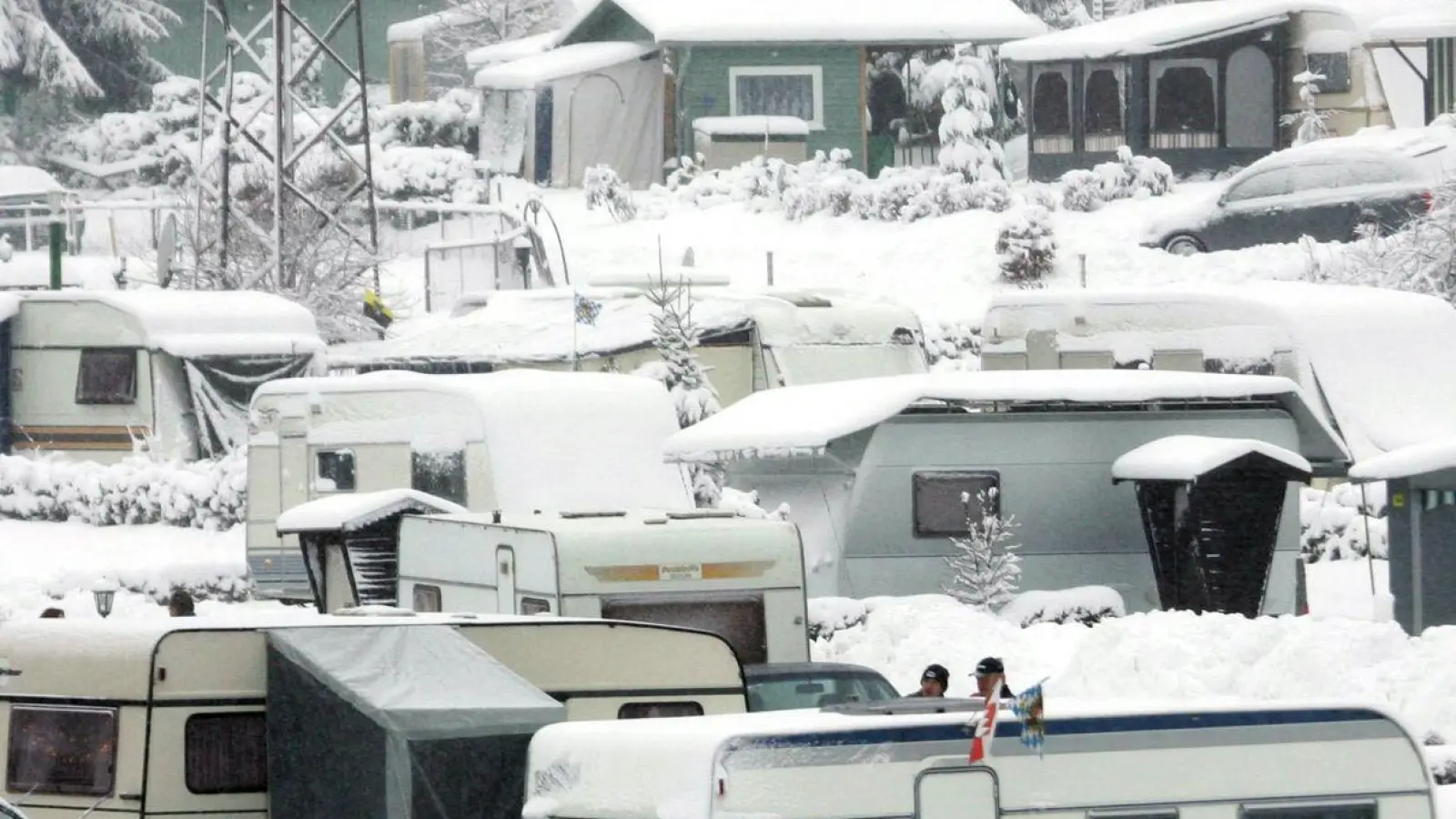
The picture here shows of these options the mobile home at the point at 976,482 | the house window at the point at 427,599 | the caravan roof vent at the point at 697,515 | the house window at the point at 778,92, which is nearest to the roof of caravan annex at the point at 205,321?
the mobile home at the point at 976,482

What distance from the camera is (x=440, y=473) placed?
22.9 m

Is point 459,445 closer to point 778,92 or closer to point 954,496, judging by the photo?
point 954,496

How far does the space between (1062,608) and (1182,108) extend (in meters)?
24.8

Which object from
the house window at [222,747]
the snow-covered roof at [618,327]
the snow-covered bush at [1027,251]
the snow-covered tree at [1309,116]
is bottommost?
the house window at [222,747]

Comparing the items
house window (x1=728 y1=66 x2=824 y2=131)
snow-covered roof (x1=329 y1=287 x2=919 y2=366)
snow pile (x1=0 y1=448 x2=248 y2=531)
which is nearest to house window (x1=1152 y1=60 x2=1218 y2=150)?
house window (x1=728 y1=66 x2=824 y2=131)

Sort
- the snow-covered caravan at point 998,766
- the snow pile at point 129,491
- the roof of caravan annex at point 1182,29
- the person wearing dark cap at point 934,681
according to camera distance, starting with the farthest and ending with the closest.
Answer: the roof of caravan annex at point 1182,29
the snow pile at point 129,491
the person wearing dark cap at point 934,681
the snow-covered caravan at point 998,766

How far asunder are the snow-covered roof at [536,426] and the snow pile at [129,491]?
429cm

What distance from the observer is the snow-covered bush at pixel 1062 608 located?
20.5m

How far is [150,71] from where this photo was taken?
53.2 meters

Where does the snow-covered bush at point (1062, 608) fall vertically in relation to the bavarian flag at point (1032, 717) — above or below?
below

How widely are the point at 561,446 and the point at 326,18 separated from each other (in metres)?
36.5

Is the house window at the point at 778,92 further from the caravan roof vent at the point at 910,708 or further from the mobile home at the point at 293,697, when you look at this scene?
the caravan roof vent at the point at 910,708

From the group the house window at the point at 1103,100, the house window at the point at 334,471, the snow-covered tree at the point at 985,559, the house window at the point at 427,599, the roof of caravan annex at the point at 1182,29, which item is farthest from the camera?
the house window at the point at 1103,100

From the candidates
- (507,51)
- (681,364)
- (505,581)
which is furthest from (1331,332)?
(507,51)
